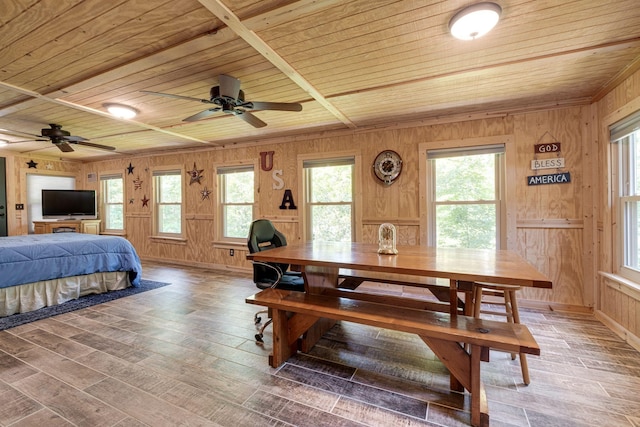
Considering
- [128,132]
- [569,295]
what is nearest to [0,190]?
[128,132]

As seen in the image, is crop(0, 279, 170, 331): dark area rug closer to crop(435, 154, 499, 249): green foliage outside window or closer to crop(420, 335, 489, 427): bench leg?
crop(420, 335, 489, 427): bench leg

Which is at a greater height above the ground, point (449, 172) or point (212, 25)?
point (212, 25)

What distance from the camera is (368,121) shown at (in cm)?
383

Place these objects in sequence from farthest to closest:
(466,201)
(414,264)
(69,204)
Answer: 1. (69,204)
2. (466,201)
3. (414,264)

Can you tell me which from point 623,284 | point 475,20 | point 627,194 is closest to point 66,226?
point 475,20

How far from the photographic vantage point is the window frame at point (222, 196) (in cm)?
487

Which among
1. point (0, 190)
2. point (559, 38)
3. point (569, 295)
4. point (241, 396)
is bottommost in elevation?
point (241, 396)

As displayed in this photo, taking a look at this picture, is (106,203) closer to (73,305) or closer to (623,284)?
(73,305)

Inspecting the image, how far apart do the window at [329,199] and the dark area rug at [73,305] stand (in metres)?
2.49

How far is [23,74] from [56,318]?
7.79 feet

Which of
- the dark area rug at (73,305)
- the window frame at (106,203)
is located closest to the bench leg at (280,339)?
the dark area rug at (73,305)

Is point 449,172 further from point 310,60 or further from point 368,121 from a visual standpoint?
point 310,60

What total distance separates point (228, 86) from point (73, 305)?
126 inches

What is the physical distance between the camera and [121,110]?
10.6 ft
